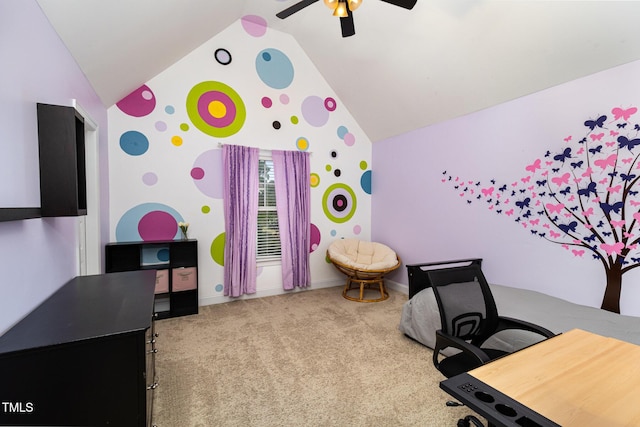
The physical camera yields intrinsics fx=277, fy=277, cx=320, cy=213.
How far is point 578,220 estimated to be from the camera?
239 cm

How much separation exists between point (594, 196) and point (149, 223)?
4.43 meters

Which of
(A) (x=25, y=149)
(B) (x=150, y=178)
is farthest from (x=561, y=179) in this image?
(B) (x=150, y=178)

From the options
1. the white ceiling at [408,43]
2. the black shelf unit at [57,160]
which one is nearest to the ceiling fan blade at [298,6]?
the white ceiling at [408,43]

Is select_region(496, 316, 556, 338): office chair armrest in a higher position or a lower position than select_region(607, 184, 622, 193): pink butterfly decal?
lower

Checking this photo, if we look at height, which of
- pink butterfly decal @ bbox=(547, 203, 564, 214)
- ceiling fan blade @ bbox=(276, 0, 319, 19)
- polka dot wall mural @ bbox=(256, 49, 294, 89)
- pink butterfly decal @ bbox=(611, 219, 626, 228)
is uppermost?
polka dot wall mural @ bbox=(256, 49, 294, 89)

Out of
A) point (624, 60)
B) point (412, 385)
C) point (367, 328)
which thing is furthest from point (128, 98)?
point (624, 60)

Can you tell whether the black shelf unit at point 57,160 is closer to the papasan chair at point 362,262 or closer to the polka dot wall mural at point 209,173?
the polka dot wall mural at point 209,173

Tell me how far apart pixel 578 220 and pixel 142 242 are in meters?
A: 4.27

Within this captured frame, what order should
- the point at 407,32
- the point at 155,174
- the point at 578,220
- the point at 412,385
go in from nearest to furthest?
the point at 412,385, the point at 578,220, the point at 407,32, the point at 155,174

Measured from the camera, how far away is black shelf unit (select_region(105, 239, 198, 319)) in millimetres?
3117

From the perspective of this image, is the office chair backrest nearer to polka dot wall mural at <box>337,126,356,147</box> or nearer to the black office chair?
the black office chair

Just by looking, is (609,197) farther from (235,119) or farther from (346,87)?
(235,119)

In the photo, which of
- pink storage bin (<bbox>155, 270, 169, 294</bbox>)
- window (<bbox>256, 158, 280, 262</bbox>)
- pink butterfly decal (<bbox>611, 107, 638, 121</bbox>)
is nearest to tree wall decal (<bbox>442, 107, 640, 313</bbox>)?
pink butterfly decal (<bbox>611, 107, 638, 121</bbox>)

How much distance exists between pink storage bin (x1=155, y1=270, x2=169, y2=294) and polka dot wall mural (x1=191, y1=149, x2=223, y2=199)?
3.51 ft
